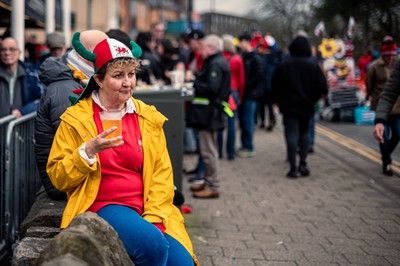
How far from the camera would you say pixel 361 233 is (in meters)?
6.23

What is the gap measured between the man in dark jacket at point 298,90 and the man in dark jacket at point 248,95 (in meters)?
1.83

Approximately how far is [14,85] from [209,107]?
7.99 feet

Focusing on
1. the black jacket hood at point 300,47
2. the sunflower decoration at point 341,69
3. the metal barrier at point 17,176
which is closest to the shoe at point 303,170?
the black jacket hood at point 300,47

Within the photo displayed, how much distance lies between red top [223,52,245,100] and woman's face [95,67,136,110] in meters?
6.96

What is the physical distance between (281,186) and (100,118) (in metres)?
5.25

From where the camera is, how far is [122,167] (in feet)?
12.3

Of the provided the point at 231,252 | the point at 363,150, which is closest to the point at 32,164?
the point at 231,252

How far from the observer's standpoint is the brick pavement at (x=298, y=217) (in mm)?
5508

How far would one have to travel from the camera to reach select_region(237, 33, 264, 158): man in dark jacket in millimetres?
11281

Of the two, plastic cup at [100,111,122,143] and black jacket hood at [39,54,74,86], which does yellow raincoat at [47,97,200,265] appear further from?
black jacket hood at [39,54,74,86]

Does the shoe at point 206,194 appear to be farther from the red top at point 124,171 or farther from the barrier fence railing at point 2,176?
the red top at point 124,171

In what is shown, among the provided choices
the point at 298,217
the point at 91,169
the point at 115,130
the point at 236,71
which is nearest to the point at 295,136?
the point at 236,71

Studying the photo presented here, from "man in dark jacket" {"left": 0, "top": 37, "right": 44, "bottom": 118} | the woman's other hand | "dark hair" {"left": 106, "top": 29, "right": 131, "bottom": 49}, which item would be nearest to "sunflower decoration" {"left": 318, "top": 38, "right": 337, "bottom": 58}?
"man in dark jacket" {"left": 0, "top": 37, "right": 44, "bottom": 118}

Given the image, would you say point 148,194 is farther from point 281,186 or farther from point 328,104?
point 328,104
